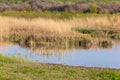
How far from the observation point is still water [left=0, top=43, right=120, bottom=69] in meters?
16.0

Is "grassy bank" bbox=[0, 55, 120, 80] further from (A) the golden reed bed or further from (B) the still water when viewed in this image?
(A) the golden reed bed

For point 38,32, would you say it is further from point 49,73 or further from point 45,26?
point 49,73

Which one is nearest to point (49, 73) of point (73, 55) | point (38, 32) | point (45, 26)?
point (73, 55)

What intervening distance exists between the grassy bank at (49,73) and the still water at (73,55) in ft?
7.83

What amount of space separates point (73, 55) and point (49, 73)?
19.8ft

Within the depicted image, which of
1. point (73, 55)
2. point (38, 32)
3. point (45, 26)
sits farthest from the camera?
point (45, 26)

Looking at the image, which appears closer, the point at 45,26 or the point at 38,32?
the point at 38,32

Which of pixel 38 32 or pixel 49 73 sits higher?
pixel 49 73

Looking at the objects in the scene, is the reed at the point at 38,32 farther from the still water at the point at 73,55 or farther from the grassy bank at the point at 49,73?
the grassy bank at the point at 49,73

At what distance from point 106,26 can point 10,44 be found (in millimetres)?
8304

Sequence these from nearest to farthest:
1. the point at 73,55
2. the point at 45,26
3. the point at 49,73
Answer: the point at 49,73
the point at 73,55
the point at 45,26

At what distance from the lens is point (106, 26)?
27.5m

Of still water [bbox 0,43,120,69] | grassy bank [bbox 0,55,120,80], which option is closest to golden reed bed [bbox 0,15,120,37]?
still water [bbox 0,43,120,69]

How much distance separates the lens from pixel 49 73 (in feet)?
39.3
